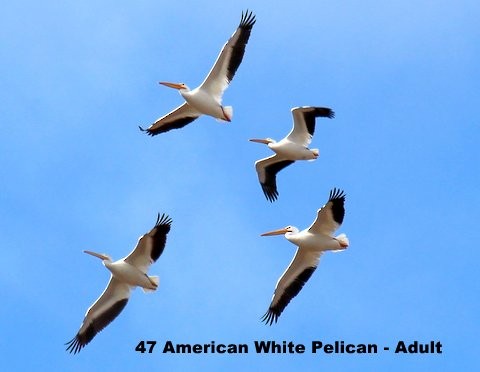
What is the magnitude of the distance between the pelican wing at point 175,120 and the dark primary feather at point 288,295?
154 inches

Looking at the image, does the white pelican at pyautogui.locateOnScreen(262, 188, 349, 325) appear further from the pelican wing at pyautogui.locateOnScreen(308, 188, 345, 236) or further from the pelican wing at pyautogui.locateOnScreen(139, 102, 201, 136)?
the pelican wing at pyautogui.locateOnScreen(139, 102, 201, 136)

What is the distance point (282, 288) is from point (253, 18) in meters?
4.70

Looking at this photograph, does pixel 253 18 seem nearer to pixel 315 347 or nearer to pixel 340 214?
pixel 340 214

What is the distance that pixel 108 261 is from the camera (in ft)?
56.8

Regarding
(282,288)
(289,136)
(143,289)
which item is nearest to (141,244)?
(143,289)

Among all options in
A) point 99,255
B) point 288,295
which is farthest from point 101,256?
point 288,295

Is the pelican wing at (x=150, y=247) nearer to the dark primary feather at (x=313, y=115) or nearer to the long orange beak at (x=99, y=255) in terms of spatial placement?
the long orange beak at (x=99, y=255)

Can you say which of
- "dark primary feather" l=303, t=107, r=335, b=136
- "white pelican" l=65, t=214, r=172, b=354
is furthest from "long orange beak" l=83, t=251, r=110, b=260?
"dark primary feather" l=303, t=107, r=335, b=136

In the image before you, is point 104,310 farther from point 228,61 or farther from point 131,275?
point 228,61

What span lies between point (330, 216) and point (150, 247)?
9.61 feet

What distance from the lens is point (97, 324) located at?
17.4 m

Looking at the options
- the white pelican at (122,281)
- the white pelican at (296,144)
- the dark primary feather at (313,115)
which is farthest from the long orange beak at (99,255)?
the dark primary feather at (313,115)

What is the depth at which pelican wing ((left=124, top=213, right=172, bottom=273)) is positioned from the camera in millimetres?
16516

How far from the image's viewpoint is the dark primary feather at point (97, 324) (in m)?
17.4
